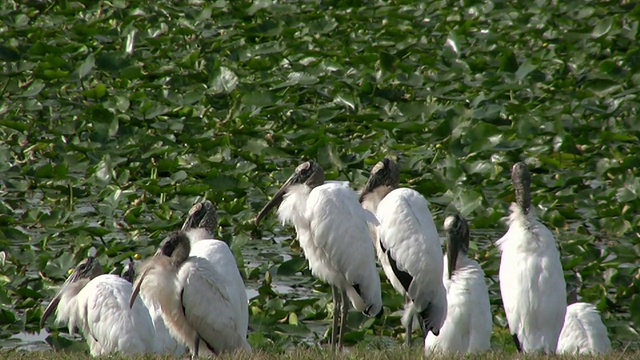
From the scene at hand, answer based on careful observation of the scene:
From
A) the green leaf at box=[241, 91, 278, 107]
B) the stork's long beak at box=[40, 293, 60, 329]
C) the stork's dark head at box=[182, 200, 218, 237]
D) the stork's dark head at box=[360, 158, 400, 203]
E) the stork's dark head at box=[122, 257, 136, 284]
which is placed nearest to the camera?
the stork's long beak at box=[40, 293, 60, 329]

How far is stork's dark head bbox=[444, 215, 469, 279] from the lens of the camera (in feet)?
20.8

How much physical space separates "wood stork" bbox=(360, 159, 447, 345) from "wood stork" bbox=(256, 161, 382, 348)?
0.12 metres

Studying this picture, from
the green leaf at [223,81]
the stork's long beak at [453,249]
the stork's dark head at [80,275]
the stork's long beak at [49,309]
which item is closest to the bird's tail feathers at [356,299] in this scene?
the stork's long beak at [453,249]

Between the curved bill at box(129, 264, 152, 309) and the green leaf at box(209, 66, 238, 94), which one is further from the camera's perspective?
the green leaf at box(209, 66, 238, 94)

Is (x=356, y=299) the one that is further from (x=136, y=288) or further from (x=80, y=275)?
(x=80, y=275)

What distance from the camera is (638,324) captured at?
22.1 ft

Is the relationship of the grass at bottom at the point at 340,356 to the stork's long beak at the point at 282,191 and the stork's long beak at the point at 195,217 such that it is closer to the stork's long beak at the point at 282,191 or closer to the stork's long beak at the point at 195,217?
the stork's long beak at the point at 195,217

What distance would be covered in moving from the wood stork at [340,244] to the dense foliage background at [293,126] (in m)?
0.24

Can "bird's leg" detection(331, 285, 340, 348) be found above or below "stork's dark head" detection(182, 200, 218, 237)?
below

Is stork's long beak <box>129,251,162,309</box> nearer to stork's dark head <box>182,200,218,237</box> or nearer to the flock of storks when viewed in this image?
the flock of storks

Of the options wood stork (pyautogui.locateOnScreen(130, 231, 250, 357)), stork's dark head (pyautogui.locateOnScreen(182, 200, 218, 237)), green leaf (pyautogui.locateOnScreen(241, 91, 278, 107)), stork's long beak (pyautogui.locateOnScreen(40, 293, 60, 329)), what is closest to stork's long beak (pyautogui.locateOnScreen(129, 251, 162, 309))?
wood stork (pyautogui.locateOnScreen(130, 231, 250, 357))

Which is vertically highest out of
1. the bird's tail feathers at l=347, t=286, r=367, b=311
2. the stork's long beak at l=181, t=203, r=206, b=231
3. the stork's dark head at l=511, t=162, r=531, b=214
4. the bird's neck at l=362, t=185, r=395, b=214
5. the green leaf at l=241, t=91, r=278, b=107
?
the stork's dark head at l=511, t=162, r=531, b=214

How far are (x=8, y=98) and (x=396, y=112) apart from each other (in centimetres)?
323

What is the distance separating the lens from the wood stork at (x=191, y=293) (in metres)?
5.93
